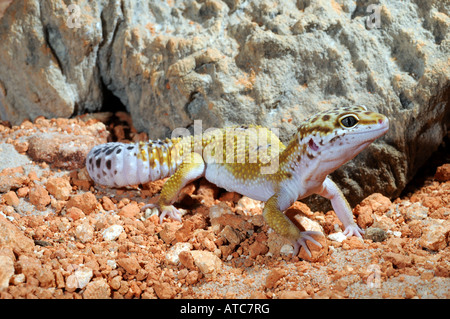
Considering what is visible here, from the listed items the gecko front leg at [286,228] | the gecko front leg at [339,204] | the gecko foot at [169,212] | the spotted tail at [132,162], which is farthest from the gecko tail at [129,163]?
the gecko front leg at [339,204]

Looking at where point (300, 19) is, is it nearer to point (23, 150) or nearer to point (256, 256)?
point (256, 256)

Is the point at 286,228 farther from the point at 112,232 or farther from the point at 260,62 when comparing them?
the point at 260,62

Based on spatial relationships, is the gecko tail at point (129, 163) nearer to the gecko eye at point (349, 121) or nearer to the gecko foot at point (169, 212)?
the gecko foot at point (169, 212)

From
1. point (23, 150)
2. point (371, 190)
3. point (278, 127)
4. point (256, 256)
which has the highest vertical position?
point (23, 150)

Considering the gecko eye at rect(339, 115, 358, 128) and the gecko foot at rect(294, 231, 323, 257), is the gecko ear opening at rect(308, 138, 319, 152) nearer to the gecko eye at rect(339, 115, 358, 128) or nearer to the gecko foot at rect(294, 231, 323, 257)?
the gecko eye at rect(339, 115, 358, 128)

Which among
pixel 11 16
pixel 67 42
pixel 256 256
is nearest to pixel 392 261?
pixel 256 256

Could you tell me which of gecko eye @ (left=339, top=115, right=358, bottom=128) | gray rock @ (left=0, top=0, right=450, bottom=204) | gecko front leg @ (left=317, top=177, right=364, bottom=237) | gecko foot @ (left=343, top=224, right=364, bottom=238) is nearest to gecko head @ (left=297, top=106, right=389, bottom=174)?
gecko eye @ (left=339, top=115, right=358, bottom=128)
